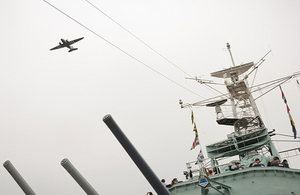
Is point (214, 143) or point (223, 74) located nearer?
point (214, 143)

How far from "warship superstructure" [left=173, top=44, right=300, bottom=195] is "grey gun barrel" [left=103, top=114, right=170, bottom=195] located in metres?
2.64

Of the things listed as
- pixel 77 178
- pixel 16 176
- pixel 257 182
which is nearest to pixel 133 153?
pixel 77 178

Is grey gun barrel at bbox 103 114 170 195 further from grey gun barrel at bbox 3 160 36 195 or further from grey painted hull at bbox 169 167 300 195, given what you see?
grey gun barrel at bbox 3 160 36 195

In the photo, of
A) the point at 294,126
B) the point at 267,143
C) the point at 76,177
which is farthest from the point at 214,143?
the point at 76,177

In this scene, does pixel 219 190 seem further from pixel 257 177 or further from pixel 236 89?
pixel 236 89

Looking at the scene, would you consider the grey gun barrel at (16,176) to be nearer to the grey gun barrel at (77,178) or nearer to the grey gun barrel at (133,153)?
the grey gun barrel at (77,178)

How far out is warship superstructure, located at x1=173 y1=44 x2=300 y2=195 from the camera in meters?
7.89

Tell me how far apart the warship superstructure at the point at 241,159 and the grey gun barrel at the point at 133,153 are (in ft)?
8.67

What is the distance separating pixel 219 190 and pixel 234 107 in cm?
631

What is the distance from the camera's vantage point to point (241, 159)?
35.1 ft

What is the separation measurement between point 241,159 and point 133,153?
280 inches

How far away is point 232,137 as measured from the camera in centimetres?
1109

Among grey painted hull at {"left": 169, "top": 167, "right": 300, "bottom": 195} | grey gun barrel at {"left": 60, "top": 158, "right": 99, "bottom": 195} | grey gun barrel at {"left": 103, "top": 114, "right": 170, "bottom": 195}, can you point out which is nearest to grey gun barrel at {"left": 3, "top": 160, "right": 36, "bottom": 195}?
grey gun barrel at {"left": 60, "top": 158, "right": 99, "bottom": 195}

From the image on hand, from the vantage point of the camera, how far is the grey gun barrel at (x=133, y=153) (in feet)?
15.6
